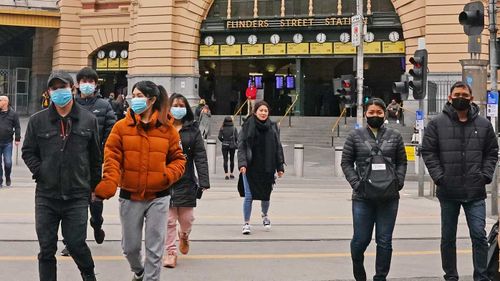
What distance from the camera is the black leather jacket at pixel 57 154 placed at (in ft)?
18.0

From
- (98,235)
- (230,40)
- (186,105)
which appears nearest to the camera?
(186,105)

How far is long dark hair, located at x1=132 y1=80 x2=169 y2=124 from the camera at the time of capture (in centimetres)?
569

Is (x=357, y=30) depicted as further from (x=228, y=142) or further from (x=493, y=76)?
(x=493, y=76)

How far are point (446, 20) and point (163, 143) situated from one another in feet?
87.5

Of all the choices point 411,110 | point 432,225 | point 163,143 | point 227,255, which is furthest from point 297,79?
point 163,143

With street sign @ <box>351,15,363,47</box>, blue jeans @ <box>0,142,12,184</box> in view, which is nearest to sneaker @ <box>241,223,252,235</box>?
blue jeans @ <box>0,142,12,184</box>

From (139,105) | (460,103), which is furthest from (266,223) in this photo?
(139,105)

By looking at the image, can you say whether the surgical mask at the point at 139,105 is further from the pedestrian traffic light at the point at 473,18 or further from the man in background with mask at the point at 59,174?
the pedestrian traffic light at the point at 473,18

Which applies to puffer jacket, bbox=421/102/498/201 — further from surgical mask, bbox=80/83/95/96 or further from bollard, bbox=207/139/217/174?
bollard, bbox=207/139/217/174

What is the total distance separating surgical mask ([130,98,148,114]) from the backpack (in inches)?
88.1

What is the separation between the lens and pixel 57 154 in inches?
218

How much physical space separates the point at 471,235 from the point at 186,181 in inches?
131

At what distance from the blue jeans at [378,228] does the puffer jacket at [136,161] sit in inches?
77.1


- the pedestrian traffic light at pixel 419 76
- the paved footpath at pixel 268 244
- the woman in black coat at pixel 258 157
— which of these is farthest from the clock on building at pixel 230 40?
the woman in black coat at pixel 258 157
